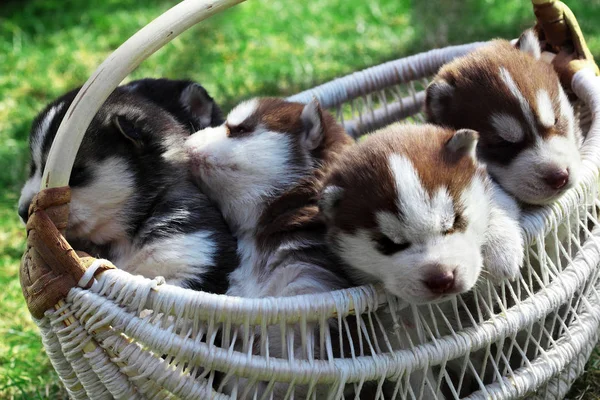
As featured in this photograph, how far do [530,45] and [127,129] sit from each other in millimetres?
1615

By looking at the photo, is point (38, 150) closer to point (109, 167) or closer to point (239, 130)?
point (109, 167)

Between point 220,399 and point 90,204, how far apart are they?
89 centimetres

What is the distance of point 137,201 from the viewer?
275 cm

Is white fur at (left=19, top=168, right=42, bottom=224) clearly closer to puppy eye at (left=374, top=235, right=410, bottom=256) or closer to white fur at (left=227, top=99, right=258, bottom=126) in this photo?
white fur at (left=227, top=99, right=258, bottom=126)

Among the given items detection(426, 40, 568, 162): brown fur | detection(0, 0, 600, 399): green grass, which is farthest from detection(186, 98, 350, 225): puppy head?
detection(0, 0, 600, 399): green grass

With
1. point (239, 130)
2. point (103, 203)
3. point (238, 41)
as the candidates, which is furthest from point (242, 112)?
point (238, 41)

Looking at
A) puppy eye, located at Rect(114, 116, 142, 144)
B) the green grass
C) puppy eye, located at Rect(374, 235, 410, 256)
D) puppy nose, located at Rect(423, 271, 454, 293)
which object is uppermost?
puppy eye, located at Rect(114, 116, 142, 144)

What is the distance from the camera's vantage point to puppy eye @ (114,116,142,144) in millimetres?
2691

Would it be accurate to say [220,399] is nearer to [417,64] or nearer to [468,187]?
[468,187]

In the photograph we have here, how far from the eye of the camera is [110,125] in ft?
8.96

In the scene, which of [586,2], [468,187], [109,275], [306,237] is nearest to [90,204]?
[109,275]

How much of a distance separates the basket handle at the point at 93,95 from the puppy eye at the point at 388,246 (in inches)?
35.1

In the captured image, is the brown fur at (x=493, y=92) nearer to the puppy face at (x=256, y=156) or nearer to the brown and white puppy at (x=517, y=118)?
the brown and white puppy at (x=517, y=118)

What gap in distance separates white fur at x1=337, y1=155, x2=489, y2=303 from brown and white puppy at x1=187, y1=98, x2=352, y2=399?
0.36m
